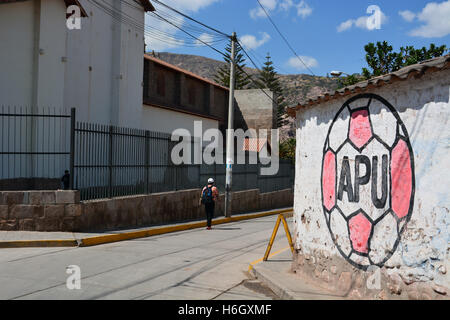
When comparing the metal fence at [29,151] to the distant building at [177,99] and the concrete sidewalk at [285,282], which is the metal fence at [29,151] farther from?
the distant building at [177,99]

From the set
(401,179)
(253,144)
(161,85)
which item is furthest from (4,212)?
(253,144)

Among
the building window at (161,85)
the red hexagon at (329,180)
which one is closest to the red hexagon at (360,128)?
the red hexagon at (329,180)

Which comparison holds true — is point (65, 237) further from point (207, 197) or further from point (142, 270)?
point (207, 197)

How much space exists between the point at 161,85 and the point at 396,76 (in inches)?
1137

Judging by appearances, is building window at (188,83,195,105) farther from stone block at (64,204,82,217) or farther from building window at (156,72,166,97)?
stone block at (64,204,82,217)

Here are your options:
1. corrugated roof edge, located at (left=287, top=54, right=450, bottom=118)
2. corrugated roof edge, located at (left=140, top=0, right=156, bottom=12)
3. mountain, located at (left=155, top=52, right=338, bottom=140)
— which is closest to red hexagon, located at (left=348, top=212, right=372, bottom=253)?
corrugated roof edge, located at (left=287, top=54, right=450, bottom=118)

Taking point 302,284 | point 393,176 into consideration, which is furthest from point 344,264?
point 393,176

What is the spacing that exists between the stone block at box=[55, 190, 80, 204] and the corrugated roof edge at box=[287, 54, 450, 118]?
7.21 metres

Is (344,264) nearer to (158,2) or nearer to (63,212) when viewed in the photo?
(63,212)

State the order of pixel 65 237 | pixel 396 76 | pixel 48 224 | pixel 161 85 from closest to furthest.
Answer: pixel 396 76, pixel 65 237, pixel 48 224, pixel 161 85

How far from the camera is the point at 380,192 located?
6.13 metres

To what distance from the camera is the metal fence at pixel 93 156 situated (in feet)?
42.9

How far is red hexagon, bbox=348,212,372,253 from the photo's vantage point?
631 cm

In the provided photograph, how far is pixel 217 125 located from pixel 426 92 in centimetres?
3533
